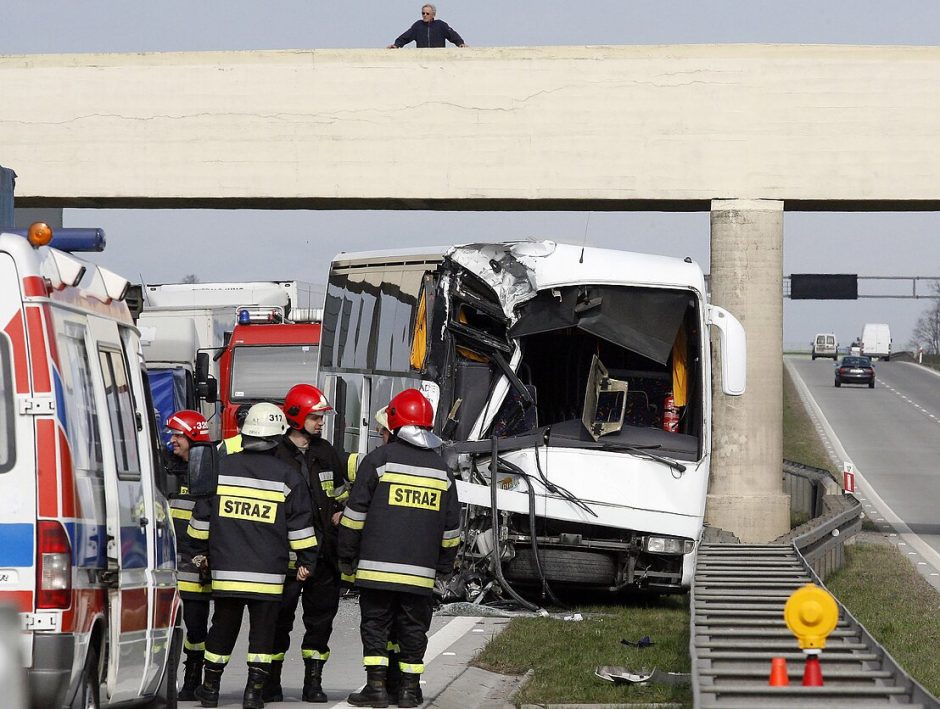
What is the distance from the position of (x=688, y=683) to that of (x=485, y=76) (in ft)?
43.3

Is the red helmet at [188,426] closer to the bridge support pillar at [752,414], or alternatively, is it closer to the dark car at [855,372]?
the bridge support pillar at [752,414]

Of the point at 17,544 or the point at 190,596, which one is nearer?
the point at 17,544

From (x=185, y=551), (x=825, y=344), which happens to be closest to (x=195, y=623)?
(x=185, y=551)

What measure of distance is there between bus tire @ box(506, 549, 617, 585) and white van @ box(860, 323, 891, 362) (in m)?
117

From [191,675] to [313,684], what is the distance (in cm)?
82

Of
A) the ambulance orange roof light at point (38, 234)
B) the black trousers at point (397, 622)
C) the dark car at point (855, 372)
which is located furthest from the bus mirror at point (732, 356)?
the dark car at point (855, 372)

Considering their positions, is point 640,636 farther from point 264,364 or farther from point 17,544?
point 264,364

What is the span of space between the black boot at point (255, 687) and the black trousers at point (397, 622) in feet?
1.93

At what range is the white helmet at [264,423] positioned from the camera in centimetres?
925

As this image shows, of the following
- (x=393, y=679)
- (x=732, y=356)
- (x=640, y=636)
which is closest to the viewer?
(x=393, y=679)

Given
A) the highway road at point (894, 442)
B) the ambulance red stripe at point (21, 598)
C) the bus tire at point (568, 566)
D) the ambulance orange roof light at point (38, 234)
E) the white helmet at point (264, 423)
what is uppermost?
the ambulance orange roof light at point (38, 234)

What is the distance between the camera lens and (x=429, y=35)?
78.7ft

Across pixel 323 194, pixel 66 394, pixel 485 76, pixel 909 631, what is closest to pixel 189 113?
pixel 323 194

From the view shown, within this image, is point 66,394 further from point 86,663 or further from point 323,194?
point 323,194
